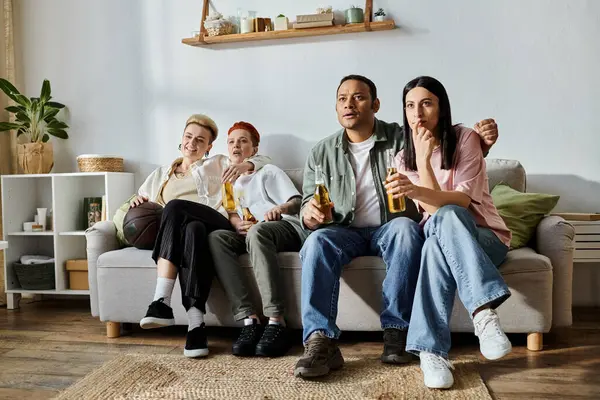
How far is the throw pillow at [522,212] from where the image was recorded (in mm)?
2496

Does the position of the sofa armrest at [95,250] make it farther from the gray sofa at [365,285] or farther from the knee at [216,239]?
the knee at [216,239]

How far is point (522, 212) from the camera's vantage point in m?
2.54

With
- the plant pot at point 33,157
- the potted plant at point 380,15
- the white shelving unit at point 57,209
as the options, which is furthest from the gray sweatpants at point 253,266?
the plant pot at point 33,157

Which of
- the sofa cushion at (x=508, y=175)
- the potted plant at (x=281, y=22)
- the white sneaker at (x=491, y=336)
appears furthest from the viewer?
the potted plant at (x=281, y=22)

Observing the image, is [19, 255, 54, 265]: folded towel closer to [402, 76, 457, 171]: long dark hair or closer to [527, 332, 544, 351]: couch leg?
[402, 76, 457, 171]: long dark hair

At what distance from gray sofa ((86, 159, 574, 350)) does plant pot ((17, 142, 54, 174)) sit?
93cm

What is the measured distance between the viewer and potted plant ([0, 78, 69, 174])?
3.47m

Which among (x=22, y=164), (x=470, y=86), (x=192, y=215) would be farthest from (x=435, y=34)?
(x=22, y=164)

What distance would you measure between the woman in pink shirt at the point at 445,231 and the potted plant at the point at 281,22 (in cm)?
134

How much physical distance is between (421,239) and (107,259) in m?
1.40

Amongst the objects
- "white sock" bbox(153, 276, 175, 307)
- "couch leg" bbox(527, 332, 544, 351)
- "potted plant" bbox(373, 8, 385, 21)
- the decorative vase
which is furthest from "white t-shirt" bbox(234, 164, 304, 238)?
"couch leg" bbox(527, 332, 544, 351)

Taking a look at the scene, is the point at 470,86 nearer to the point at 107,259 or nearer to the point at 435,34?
the point at 435,34

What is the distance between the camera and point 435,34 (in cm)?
323

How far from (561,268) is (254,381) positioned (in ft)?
4.11
